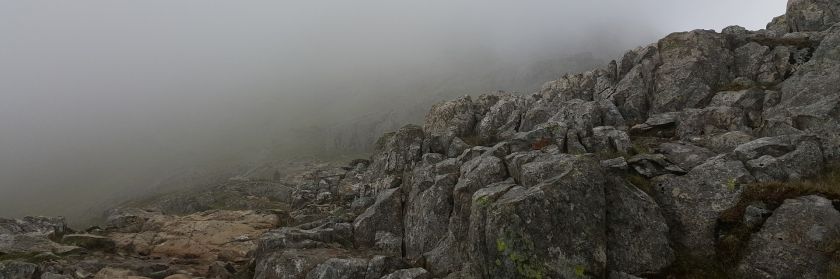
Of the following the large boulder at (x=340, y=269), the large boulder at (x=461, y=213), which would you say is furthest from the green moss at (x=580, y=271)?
the large boulder at (x=340, y=269)

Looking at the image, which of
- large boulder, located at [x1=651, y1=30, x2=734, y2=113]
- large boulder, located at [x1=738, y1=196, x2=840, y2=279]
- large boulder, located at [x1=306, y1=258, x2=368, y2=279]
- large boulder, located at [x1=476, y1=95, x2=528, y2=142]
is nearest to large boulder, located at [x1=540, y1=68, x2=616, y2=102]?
large boulder, located at [x1=476, y1=95, x2=528, y2=142]

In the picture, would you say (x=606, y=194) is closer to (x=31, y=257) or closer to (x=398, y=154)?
(x=398, y=154)

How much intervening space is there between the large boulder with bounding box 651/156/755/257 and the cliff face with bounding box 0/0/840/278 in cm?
9

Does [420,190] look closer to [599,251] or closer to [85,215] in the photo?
[599,251]

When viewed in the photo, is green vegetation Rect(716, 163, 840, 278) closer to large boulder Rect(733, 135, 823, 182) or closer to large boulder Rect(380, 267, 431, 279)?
large boulder Rect(733, 135, 823, 182)

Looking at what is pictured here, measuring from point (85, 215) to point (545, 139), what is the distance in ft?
604

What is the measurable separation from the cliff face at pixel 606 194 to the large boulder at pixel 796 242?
7 centimetres

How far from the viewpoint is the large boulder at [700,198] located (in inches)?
881

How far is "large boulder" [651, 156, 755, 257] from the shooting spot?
22375 millimetres

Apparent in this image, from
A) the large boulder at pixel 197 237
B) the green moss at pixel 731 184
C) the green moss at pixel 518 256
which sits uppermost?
the green moss at pixel 731 184

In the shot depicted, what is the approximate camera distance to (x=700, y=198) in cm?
2400

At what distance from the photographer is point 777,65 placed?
157 feet

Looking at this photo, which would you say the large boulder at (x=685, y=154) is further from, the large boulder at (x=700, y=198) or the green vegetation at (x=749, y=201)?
the green vegetation at (x=749, y=201)

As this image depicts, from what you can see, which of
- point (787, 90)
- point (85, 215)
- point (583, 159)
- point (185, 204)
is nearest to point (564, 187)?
point (583, 159)
